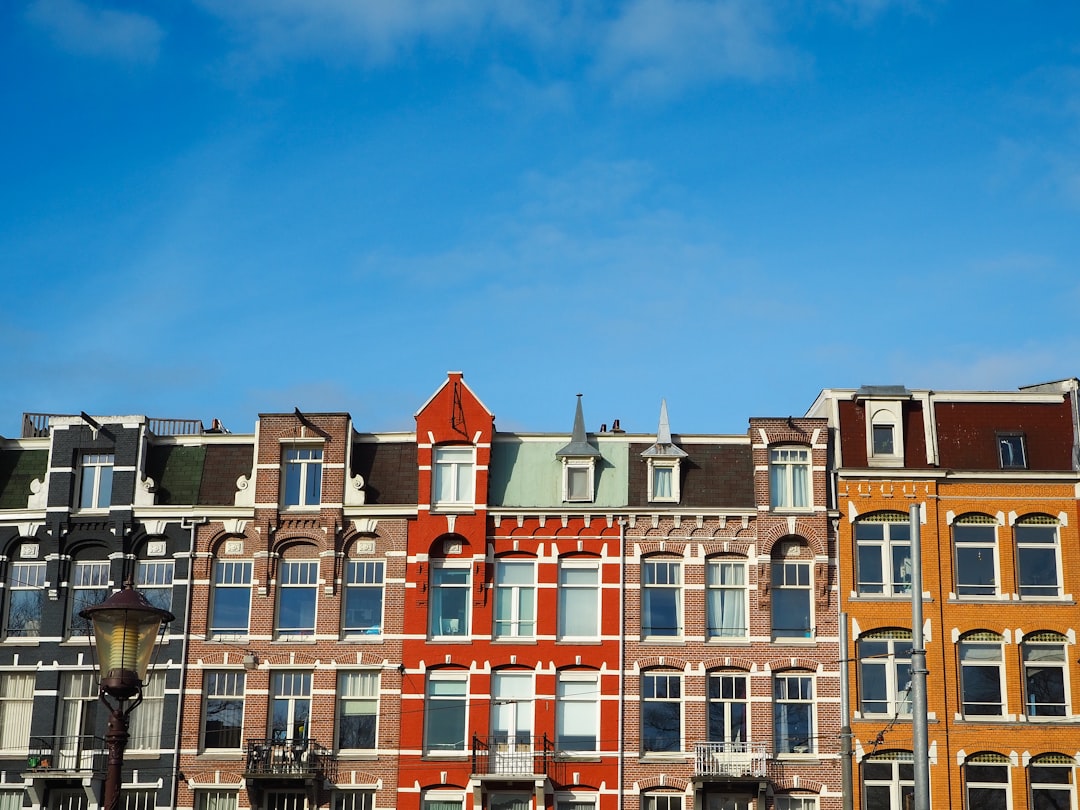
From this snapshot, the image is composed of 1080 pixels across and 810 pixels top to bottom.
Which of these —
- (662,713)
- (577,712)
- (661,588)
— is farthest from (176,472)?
(662,713)

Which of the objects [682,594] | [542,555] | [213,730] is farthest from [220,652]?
[682,594]

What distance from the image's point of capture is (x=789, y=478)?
148ft

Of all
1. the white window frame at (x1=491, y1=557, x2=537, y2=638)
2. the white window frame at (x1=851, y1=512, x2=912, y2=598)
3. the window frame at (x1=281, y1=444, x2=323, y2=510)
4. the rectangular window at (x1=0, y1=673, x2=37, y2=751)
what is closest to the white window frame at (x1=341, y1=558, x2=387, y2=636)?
the window frame at (x1=281, y1=444, x2=323, y2=510)

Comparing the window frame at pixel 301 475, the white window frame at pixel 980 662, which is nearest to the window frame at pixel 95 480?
the window frame at pixel 301 475

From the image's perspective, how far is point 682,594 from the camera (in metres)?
44.4

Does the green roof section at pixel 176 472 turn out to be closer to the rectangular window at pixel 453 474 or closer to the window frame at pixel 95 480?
the window frame at pixel 95 480

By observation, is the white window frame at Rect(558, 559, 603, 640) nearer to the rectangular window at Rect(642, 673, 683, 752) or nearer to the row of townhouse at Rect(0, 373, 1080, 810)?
the row of townhouse at Rect(0, 373, 1080, 810)

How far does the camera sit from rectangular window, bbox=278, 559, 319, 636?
44750 mm

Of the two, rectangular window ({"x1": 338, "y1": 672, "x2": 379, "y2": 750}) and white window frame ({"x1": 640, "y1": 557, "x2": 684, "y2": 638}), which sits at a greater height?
white window frame ({"x1": 640, "y1": 557, "x2": 684, "y2": 638})

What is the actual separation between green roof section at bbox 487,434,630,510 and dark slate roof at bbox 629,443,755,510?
43 centimetres

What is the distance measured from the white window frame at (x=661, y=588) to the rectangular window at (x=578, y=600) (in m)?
1.42

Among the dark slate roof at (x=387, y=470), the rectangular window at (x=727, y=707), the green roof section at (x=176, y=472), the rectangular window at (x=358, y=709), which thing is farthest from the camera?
the green roof section at (x=176, y=472)

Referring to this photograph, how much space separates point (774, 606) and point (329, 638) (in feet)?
43.4

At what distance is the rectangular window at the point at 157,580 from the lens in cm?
4538
